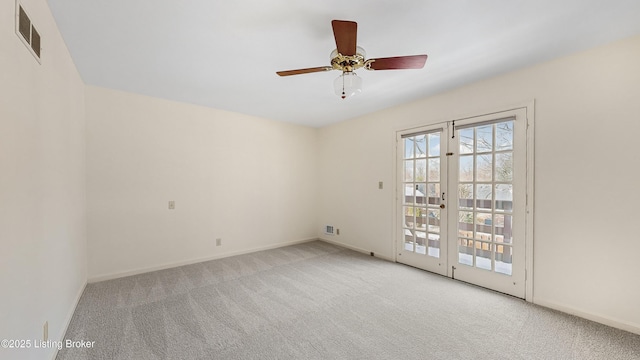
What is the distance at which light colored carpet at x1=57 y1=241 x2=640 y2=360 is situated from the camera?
6.23 feet

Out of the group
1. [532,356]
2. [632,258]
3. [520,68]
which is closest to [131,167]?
[532,356]

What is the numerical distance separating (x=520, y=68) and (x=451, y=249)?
7.57 feet

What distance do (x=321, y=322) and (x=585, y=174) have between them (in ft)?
9.52

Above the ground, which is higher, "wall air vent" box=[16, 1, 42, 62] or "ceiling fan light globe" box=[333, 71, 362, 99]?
"wall air vent" box=[16, 1, 42, 62]

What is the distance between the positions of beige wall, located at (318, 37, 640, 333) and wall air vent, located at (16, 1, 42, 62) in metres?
4.03

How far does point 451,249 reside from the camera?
329 cm

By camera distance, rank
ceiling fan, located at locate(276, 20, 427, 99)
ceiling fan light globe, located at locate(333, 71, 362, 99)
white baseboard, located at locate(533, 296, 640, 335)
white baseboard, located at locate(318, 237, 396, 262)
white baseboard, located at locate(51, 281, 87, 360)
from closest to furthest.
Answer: ceiling fan, located at locate(276, 20, 427, 99)
white baseboard, located at locate(51, 281, 87, 360)
ceiling fan light globe, located at locate(333, 71, 362, 99)
white baseboard, located at locate(533, 296, 640, 335)
white baseboard, located at locate(318, 237, 396, 262)

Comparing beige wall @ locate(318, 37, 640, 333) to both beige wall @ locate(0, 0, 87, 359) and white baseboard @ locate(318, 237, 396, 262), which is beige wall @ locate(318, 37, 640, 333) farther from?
beige wall @ locate(0, 0, 87, 359)

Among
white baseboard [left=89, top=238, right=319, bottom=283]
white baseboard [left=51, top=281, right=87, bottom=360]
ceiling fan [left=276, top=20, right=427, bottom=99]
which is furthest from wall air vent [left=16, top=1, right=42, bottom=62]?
white baseboard [left=89, top=238, right=319, bottom=283]

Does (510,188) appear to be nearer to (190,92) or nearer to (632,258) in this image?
(632,258)

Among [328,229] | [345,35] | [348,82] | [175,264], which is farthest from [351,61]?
[328,229]

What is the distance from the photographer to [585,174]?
2.32 metres

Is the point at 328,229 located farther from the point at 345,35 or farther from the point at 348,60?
the point at 345,35

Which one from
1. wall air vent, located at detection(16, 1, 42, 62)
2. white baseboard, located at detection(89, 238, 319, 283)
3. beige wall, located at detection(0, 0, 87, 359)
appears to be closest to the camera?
beige wall, located at detection(0, 0, 87, 359)
